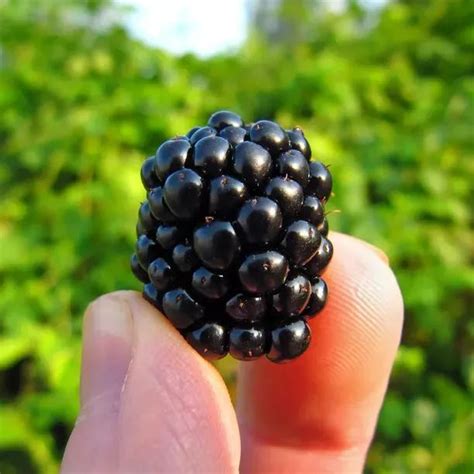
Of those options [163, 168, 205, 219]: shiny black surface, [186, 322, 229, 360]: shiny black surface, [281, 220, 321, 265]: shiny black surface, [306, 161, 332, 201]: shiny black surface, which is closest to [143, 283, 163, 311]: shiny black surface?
[186, 322, 229, 360]: shiny black surface

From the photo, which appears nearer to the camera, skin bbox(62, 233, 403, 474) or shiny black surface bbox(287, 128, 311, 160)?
skin bbox(62, 233, 403, 474)

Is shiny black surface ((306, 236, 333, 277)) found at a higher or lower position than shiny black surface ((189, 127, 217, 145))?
lower

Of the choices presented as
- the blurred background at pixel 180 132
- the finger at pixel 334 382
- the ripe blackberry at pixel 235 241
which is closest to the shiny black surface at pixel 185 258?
the ripe blackberry at pixel 235 241

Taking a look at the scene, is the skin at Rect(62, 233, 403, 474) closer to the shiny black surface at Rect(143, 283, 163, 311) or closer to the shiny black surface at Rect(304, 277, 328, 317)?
the shiny black surface at Rect(143, 283, 163, 311)

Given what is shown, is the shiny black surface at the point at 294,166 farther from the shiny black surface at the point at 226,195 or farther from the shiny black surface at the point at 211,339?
the shiny black surface at the point at 211,339

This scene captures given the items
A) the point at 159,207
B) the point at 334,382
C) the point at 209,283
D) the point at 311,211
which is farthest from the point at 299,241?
the point at 334,382

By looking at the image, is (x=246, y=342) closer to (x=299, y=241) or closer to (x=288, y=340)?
(x=288, y=340)

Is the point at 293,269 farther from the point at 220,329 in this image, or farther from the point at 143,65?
the point at 143,65
